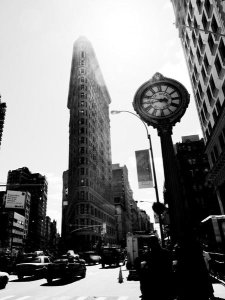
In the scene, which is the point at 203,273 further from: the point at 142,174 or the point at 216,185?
the point at 216,185

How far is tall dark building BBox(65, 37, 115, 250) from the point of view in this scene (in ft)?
271

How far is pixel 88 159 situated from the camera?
9056cm

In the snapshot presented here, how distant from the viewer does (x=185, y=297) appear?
4.79 meters

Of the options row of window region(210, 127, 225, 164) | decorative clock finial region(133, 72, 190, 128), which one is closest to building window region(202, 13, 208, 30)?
row of window region(210, 127, 225, 164)

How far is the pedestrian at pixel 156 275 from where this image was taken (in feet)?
15.5

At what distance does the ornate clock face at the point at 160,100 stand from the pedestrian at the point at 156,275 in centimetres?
396

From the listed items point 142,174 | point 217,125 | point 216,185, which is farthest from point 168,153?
point 216,185

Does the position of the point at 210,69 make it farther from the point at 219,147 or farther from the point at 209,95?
the point at 219,147

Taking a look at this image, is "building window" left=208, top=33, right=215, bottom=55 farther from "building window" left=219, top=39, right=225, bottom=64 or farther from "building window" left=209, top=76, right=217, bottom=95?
"building window" left=209, top=76, right=217, bottom=95

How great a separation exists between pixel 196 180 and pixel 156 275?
74.3m

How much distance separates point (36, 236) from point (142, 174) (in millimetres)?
204594

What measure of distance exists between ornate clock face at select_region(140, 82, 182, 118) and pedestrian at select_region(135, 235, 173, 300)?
3964 mm

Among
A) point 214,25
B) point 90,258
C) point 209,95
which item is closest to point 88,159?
point 90,258

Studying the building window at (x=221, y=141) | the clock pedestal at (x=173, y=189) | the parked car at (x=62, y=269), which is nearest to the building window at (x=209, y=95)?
the building window at (x=221, y=141)
